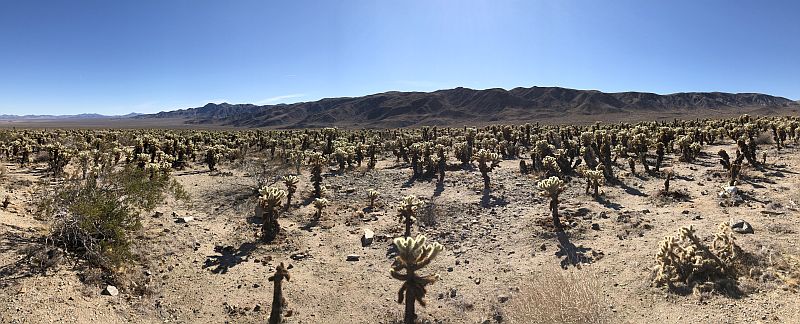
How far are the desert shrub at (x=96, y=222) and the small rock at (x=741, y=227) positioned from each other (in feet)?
45.6

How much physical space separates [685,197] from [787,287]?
707 centimetres

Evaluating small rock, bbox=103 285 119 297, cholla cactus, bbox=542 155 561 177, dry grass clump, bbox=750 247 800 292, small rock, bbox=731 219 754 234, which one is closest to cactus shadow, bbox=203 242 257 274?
small rock, bbox=103 285 119 297

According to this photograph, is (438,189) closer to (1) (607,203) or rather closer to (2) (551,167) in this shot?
(2) (551,167)

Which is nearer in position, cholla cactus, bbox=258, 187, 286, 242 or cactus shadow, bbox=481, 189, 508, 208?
cholla cactus, bbox=258, 187, 286, 242

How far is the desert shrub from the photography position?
909 centimetres

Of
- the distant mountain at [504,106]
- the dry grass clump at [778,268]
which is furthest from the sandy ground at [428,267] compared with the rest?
the distant mountain at [504,106]

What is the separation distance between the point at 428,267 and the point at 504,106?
400 feet

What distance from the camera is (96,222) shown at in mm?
9773

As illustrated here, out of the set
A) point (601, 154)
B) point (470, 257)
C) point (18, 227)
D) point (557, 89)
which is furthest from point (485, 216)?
point (557, 89)

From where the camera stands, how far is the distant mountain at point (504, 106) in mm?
116375

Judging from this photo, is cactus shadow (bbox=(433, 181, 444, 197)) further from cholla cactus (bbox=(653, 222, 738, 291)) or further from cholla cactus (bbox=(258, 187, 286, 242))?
cholla cactus (bbox=(653, 222, 738, 291))

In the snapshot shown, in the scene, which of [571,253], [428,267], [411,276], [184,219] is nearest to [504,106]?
[571,253]

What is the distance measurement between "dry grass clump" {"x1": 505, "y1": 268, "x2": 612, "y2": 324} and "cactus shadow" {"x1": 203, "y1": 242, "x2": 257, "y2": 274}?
660 cm

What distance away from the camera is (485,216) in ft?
47.5
